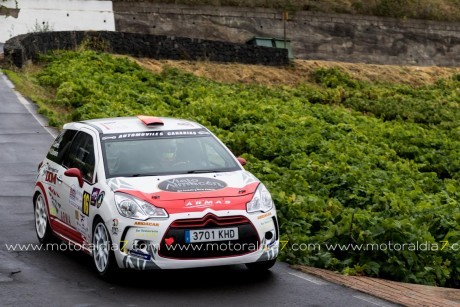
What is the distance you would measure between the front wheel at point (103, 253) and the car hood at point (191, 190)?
47cm

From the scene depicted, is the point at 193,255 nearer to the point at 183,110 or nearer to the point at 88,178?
the point at 88,178


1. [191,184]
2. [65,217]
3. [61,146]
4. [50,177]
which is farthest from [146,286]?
[61,146]

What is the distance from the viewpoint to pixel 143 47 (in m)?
40.7

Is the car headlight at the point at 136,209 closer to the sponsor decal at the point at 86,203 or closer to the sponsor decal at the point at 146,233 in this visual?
the sponsor decal at the point at 146,233

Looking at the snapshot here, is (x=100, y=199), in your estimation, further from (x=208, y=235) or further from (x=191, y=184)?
(x=208, y=235)

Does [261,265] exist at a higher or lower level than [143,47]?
higher

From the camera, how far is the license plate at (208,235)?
387 inches

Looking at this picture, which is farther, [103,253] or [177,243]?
[103,253]

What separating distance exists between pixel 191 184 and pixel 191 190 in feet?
0.57

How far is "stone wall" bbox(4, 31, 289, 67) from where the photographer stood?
34844 millimetres

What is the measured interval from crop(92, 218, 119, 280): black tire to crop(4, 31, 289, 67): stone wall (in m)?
24.4

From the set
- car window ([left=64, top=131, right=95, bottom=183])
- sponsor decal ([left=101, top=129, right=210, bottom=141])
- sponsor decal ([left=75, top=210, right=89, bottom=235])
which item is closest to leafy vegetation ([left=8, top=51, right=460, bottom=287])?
sponsor decal ([left=101, top=129, right=210, bottom=141])

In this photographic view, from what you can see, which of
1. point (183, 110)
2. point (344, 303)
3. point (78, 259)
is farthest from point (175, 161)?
point (183, 110)

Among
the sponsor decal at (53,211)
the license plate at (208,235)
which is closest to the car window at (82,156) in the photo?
the sponsor decal at (53,211)
